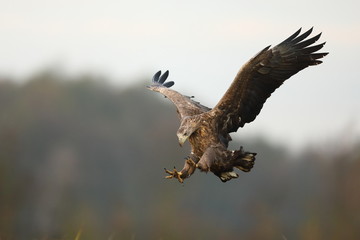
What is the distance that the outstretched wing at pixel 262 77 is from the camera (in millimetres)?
9859

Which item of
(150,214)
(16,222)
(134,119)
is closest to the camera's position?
(150,214)

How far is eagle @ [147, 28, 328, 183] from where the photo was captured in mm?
9562

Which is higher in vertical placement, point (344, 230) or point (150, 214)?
point (344, 230)

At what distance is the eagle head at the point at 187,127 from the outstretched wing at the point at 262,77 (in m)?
0.38

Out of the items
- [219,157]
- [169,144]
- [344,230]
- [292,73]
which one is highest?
[292,73]

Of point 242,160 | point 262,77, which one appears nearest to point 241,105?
point 262,77

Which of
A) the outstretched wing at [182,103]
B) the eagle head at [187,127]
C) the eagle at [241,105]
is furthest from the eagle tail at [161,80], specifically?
the eagle head at [187,127]

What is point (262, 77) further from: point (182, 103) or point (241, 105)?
point (182, 103)

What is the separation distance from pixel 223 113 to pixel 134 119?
1720cm

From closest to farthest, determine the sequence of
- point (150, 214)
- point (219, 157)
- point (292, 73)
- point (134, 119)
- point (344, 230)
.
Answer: point (219, 157) < point (292, 73) < point (344, 230) < point (150, 214) < point (134, 119)

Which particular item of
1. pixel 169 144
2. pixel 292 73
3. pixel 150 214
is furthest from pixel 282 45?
pixel 169 144

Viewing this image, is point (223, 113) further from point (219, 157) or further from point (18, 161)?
point (18, 161)

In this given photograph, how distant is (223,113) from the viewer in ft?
32.5

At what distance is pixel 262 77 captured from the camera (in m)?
9.95
